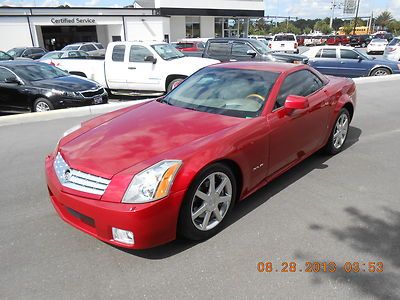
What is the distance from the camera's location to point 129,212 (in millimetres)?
2486

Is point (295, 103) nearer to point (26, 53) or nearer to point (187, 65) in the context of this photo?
point (187, 65)

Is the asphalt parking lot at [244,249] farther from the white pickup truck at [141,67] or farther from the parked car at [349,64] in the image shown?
the parked car at [349,64]

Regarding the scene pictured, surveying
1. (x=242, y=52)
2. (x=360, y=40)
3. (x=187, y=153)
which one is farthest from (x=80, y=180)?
(x=360, y=40)

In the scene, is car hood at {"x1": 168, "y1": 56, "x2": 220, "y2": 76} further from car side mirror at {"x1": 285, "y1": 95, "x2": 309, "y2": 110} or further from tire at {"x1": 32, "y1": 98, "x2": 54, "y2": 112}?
car side mirror at {"x1": 285, "y1": 95, "x2": 309, "y2": 110}

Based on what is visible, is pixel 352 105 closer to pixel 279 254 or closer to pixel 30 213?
pixel 279 254

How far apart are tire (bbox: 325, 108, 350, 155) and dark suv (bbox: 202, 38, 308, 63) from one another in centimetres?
745

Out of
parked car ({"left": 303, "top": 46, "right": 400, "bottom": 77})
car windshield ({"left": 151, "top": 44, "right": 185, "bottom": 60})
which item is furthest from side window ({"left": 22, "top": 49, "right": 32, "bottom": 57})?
parked car ({"left": 303, "top": 46, "right": 400, "bottom": 77})

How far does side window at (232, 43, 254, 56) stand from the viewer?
12.4 meters

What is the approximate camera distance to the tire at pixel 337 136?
4.86 metres

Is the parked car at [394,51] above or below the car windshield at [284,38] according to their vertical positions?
below

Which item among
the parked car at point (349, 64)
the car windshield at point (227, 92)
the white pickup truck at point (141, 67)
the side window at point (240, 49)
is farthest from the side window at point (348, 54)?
the car windshield at point (227, 92)

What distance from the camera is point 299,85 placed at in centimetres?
422

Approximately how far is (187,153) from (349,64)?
12056mm

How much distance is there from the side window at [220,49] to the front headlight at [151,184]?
1077cm
